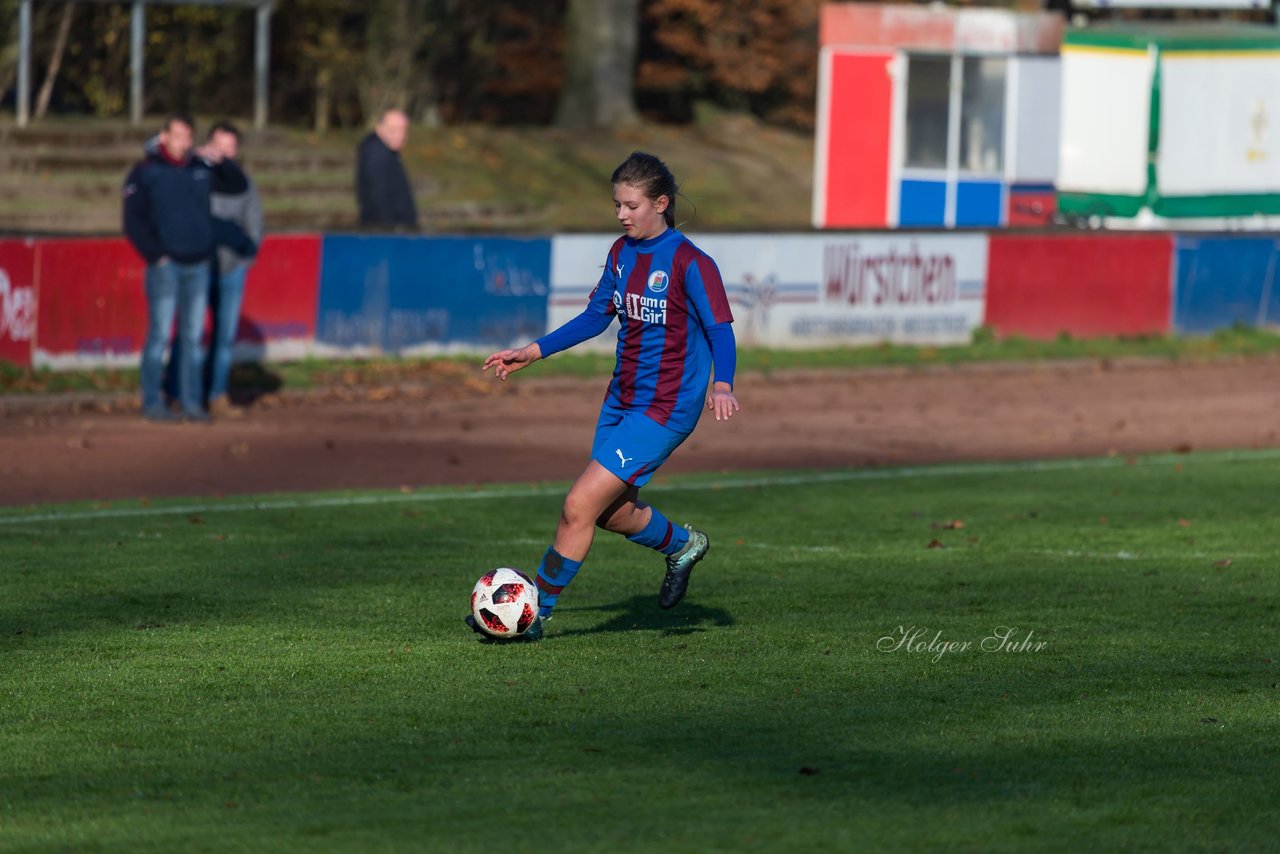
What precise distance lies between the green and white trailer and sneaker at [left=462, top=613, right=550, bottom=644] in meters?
24.6

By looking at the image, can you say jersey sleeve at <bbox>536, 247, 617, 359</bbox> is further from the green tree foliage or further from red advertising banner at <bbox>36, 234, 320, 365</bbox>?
the green tree foliage

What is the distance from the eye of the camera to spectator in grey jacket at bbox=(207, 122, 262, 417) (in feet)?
51.5

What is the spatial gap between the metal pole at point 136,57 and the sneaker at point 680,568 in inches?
769

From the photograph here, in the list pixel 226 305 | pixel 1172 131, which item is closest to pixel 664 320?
pixel 226 305

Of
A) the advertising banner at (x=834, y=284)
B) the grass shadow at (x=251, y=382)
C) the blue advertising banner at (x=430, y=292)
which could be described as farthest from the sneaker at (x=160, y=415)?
the advertising banner at (x=834, y=284)

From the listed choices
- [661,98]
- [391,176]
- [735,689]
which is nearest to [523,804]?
[735,689]

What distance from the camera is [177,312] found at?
15805mm

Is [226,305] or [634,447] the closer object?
[634,447]

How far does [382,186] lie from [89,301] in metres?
2.90

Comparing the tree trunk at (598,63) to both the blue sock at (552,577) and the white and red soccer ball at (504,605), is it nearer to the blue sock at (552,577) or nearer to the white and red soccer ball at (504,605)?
the blue sock at (552,577)

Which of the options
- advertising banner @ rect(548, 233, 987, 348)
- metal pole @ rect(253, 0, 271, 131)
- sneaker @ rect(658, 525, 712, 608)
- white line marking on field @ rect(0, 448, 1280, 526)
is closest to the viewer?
sneaker @ rect(658, 525, 712, 608)

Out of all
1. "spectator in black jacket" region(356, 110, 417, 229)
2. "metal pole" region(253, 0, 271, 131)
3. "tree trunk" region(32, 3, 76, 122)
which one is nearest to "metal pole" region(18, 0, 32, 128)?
"tree trunk" region(32, 3, 76, 122)

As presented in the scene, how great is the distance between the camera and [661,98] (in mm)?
41719

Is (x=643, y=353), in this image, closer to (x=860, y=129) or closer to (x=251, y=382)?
(x=251, y=382)
